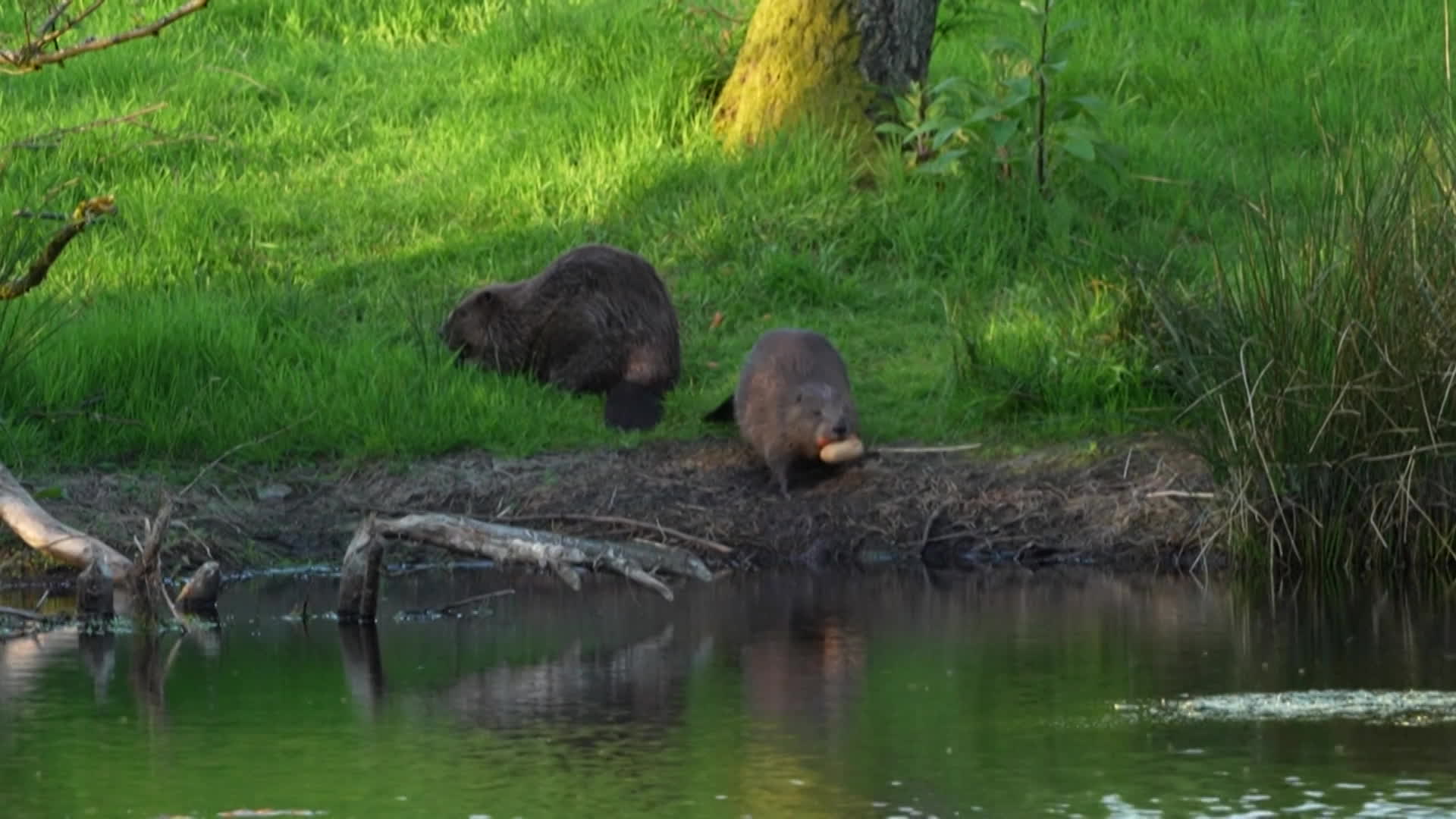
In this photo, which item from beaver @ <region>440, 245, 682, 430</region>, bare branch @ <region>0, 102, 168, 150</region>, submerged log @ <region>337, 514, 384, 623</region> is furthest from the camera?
beaver @ <region>440, 245, 682, 430</region>

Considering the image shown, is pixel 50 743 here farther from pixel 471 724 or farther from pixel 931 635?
pixel 931 635

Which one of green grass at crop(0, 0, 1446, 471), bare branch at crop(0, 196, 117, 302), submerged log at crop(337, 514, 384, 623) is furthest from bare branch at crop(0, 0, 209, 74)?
green grass at crop(0, 0, 1446, 471)

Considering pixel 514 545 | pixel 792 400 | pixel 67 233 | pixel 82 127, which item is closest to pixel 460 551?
pixel 514 545

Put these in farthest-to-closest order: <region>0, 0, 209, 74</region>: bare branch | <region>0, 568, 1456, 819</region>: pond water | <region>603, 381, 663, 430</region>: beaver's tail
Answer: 1. <region>603, 381, 663, 430</region>: beaver's tail
2. <region>0, 0, 209, 74</region>: bare branch
3. <region>0, 568, 1456, 819</region>: pond water

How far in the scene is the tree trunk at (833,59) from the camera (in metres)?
12.3

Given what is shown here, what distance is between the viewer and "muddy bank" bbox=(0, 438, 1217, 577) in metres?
8.96

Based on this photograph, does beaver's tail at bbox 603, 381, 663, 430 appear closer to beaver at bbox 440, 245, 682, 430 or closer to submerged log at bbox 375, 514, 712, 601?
beaver at bbox 440, 245, 682, 430

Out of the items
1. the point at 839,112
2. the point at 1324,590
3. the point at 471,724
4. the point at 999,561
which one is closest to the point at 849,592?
the point at 999,561

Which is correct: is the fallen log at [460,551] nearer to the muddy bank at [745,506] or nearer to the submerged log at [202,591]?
the submerged log at [202,591]

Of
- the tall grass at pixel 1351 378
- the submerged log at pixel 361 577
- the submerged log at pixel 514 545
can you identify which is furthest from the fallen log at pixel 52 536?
the tall grass at pixel 1351 378

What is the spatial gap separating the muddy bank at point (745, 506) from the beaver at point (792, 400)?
158mm

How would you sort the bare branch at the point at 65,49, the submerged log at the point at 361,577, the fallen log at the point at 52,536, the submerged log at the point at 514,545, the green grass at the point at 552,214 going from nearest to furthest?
the bare branch at the point at 65,49 < the submerged log at the point at 514,545 < the submerged log at the point at 361,577 < the fallen log at the point at 52,536 < the green grass at the point at 552,214

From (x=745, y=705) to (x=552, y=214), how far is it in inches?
239

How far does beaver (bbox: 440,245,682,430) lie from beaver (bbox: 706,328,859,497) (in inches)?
25.9
